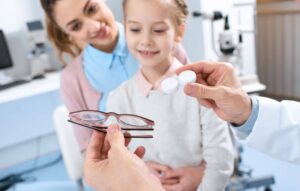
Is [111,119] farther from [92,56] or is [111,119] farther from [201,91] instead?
[92,56]

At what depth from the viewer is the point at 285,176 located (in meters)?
1.19

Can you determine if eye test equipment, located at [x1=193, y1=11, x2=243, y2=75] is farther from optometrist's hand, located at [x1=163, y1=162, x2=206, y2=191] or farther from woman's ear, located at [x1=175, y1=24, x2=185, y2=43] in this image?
optometrist's hand, located at [x1=163, y1=162, x2=206, y2=191]

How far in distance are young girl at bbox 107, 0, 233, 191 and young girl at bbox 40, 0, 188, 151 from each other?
14 centimetres

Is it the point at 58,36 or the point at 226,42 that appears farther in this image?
the point at 226,42

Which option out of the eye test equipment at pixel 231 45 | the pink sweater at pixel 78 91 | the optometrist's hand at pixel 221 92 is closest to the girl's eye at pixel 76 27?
the pink sweater at pixel 78 91

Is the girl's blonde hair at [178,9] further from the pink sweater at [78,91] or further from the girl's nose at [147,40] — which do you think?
the pink sweater at [78,91]

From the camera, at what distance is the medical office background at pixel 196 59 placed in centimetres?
151

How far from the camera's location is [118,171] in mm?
454

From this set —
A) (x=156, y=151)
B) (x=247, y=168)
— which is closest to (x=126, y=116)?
(x=156, y=151)

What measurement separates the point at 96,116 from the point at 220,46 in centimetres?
123

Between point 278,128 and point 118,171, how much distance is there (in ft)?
1.19

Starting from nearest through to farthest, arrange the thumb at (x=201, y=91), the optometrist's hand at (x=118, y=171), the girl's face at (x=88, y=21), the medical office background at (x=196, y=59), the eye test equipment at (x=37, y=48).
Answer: the optometrist's hand at (x=118, y=171) → the thumb at (x=201, y=91) → the girl's face at (x=88, y=21) → the medical office background at (x=196, y=59) → the eye test equipment at (x=37, y=48)

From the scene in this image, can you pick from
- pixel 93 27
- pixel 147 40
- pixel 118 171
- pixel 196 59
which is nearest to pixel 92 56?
pixel 93 27

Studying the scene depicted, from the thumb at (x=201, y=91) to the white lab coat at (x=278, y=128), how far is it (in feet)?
0.39
